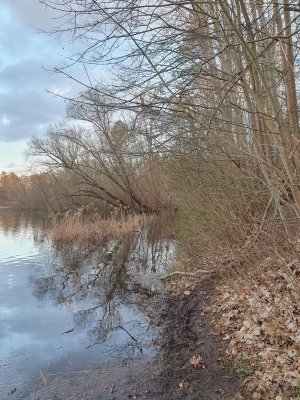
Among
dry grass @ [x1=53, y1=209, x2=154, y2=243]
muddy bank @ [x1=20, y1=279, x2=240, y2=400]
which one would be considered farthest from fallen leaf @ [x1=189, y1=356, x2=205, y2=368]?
dry grass @ [x1=53, y1=209, x2=154, y2=243]

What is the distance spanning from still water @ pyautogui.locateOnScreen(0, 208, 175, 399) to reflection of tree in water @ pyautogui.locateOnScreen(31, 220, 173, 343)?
2 centimetres

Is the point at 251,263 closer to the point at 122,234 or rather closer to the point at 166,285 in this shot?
the point at 166,285

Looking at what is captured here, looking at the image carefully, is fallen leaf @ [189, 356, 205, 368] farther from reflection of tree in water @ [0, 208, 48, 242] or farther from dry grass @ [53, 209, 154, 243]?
reflection of tree in water @ [0, 208, 48, 242]

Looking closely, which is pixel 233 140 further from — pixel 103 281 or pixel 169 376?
pixel 103 281

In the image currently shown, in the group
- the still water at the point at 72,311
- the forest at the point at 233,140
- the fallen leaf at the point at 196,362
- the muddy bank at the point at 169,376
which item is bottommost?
the still water at the point at 72,311

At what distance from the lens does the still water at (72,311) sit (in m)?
5.93

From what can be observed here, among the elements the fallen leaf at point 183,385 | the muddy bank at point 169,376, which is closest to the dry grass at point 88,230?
the muddy bank at point 169,376

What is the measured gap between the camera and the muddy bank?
14.8ft

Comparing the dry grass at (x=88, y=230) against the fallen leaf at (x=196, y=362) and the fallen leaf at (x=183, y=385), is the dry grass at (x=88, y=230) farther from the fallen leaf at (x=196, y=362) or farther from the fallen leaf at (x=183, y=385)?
the fallen leaf at (x=183, y=385)

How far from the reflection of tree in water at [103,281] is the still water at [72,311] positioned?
2 cm

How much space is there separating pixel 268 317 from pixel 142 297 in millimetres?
4635

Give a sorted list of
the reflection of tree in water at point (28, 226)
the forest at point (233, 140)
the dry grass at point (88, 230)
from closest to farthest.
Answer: the forest at point (233, 140), the dry grass at point (88, 230), the reflection of tree in water at point (28, 226)

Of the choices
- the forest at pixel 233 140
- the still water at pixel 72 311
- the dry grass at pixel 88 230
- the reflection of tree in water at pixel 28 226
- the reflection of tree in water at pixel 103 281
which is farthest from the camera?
the reflection of tree in water at pixel 28 226

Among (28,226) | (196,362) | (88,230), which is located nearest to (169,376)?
(196,362)
